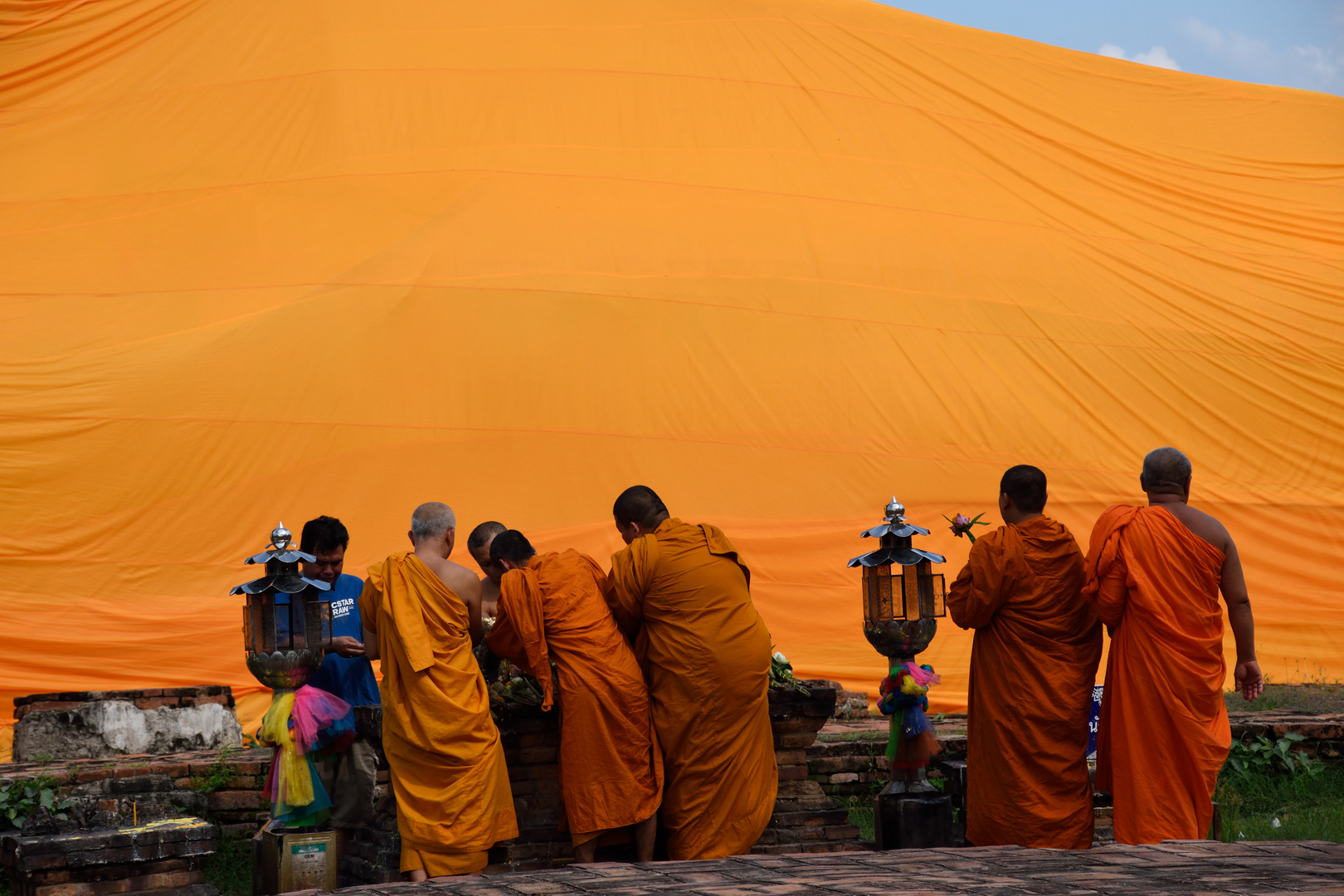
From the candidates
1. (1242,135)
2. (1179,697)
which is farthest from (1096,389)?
(1179,697)

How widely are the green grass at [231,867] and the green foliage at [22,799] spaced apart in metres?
0.62

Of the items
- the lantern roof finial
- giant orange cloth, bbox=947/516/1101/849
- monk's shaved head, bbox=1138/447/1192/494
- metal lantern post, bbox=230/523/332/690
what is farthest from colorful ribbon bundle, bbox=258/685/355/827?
monk's shaved head, bbox=1138/447/1192/494

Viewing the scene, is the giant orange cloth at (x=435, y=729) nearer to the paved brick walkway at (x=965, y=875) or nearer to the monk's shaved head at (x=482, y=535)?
the monk's shaved head at (x=482, y=535)

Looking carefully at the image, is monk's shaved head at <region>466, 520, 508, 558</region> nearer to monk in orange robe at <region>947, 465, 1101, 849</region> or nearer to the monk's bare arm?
monk in orange robe at <region>947, 465, 1101, 849</region>

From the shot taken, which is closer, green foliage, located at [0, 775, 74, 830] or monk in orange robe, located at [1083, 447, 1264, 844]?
monk in orange robe, located at [1083, 447, 1264, 844]

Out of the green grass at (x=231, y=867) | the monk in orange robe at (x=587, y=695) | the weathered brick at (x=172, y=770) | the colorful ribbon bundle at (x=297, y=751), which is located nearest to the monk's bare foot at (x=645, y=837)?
the monk in orange robe at (x=587, y=695)

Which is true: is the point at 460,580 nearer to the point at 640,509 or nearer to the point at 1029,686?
the point at 640,509

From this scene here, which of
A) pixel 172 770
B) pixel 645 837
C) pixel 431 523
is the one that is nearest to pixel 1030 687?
pixel 645 837

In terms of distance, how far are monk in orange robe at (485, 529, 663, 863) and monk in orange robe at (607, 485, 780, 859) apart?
0.08 m

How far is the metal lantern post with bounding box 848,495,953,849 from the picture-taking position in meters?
4.89

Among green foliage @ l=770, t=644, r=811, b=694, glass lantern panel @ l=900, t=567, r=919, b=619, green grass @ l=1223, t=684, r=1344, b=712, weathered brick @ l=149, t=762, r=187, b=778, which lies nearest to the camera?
glass lantern panel @ l=900, t=567, r=919, b=619

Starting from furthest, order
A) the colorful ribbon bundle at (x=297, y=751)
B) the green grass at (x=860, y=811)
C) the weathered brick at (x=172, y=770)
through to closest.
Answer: the green grass at (x=860, y=811), the weathered brick at (x=172, y=770), the colorful ribbon bundle at (x=297, y=751)

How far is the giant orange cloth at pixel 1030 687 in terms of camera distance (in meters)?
4.61

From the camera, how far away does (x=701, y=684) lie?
4680mm
